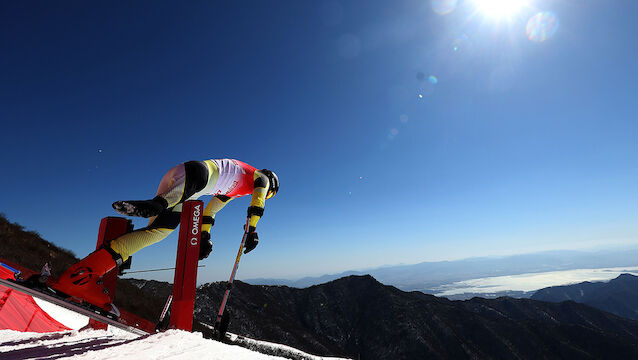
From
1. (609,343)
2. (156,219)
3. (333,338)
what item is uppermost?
(156,219)

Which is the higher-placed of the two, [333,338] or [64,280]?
[64,280]

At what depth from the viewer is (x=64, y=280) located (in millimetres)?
3088

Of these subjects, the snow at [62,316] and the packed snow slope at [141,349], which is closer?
the packed snow slope at [141,349]

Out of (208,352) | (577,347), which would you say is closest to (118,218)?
(208,352)

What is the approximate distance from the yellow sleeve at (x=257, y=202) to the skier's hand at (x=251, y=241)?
0.14 metres

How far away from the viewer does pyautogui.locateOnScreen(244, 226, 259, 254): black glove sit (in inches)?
182

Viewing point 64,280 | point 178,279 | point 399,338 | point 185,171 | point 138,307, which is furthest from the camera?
point 399,338

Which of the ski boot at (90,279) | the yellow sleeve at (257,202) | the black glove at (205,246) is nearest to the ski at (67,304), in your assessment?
the ski boot at (90,279)

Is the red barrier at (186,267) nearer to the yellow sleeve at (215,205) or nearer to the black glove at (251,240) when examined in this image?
the black glove at (251,240)

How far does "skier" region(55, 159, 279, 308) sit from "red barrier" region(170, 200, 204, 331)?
30cm

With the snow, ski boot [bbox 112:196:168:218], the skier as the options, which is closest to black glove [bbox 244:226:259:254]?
the skier

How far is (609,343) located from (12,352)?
11644 cm

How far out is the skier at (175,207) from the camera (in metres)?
3.16

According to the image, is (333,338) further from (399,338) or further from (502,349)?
(502,349)
